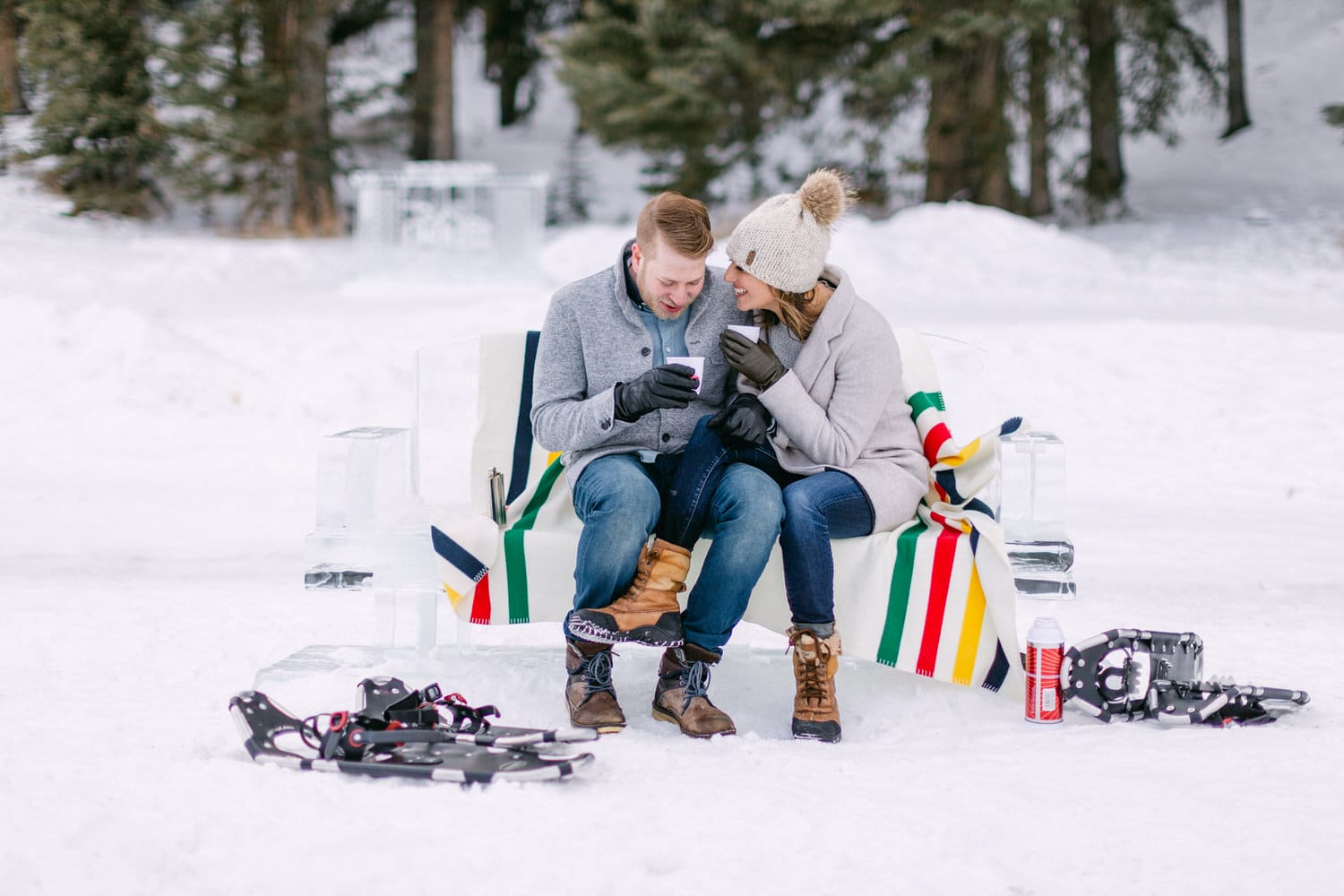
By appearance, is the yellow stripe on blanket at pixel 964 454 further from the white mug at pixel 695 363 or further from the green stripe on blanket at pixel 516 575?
the green stripe on blanket at pixel 516 575

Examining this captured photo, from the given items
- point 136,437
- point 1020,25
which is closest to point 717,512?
point 136,437

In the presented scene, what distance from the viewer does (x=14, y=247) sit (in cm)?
1378

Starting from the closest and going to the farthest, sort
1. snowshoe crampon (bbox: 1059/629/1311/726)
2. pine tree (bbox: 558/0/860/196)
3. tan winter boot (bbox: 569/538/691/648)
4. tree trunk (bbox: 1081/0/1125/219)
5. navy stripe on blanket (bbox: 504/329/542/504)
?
1. tan winter boot (bbox: 569/538/691/648)
2. snowshoe crampon (bbox: 1059/629/1311/726)
3. navy stripe on blanket (bbox: 504/329/542/504)
4. pine tree (bbox: 558/0/860/196)
5. tree trunk (bbox: 1081/0/1125/219)

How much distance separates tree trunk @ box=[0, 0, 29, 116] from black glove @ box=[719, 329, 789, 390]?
1644 centimetres

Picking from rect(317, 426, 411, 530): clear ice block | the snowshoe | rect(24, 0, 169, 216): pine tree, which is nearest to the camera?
the snowshoe

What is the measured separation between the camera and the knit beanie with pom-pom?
3.43 m

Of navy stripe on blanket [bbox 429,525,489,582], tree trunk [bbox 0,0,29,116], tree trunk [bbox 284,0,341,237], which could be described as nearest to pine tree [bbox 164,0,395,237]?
tree trunk [bbox 284,0,341,237]

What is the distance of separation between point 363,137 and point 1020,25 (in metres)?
10.2

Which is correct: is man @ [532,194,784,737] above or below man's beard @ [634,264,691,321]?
below

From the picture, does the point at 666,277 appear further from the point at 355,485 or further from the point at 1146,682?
the point at 1146,682

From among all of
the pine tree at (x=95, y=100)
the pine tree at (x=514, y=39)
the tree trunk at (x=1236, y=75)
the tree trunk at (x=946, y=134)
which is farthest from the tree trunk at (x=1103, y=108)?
the pine tree at (x=95, y=100)

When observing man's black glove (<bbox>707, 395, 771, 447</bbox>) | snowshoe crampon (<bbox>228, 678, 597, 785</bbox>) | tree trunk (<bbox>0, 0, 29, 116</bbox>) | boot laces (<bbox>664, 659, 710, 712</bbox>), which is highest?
tree trunk (<bbox>0, 0, 29, 116</bbox>)

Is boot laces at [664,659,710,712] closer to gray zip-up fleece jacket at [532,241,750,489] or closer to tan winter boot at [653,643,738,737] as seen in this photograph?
tan winter boot at [653,643,738,737]

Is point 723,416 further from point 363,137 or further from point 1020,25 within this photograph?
point 363,137
